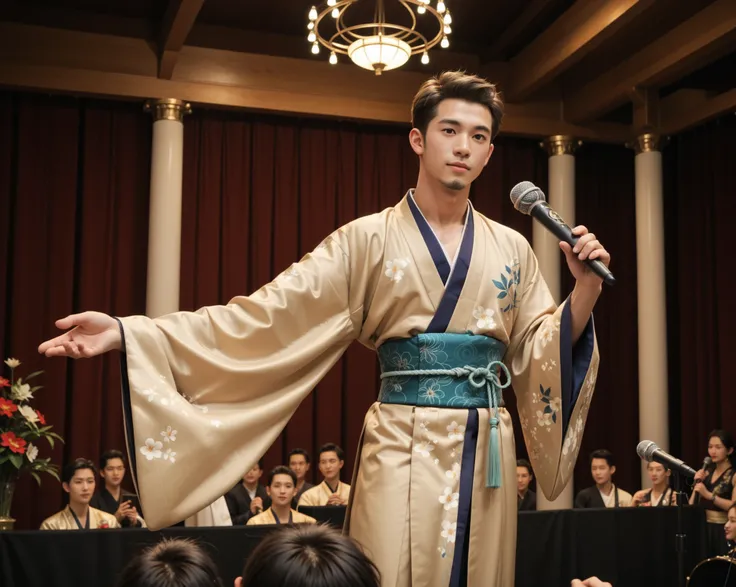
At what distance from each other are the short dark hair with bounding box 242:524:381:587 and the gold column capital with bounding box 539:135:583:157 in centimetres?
635

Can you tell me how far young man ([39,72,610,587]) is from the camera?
1.89 metres

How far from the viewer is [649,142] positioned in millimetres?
6934

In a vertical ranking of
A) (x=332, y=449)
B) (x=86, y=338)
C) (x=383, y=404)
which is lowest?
(x=332, y=449)

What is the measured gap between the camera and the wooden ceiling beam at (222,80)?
6.16m

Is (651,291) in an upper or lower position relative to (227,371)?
upper

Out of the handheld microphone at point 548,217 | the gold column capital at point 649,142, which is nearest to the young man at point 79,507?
the handheld microphone at point 548,217

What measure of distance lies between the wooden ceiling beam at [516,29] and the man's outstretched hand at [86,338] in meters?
5.00

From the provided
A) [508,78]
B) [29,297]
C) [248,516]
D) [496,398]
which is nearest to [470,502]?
[496,398]

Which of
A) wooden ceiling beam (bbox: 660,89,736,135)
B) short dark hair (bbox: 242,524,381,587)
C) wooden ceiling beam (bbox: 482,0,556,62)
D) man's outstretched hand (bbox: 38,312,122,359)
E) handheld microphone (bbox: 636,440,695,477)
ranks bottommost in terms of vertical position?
handheld microphone (bbox: 636,440,695,477)

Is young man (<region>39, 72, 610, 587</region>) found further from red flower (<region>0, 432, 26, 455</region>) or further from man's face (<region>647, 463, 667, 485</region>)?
man's face (<region>647, 463, 667, 485</region>)

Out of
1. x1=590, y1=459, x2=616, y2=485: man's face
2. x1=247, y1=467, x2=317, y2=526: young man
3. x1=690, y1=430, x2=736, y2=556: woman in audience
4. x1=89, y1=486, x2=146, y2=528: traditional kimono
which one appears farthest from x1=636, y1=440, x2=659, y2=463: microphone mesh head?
x1=89, y1=486, x2=146, y2=528: traditional kimono

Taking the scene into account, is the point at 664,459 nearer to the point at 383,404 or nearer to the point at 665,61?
the point at 383,404

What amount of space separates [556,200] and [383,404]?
17.3 ft

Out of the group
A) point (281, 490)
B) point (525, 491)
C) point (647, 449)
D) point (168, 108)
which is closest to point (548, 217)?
point (647, 449)
